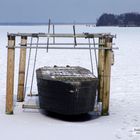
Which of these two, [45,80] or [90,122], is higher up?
[45,80]

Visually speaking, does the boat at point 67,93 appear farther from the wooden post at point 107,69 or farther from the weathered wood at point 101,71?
the weathered wood at point 101,71

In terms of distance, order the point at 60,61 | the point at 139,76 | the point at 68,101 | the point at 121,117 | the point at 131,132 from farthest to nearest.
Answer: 1. the point at 60,61
2. the point at 139,76
3. the point at 121,117
4. the point at 68,101
5. the point at 131,132

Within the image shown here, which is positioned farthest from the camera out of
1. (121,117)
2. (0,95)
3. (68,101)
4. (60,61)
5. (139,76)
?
(60,61)

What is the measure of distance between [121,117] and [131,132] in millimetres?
1205

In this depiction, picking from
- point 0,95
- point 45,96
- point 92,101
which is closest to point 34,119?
point 45,96

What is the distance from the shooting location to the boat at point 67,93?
326 inches

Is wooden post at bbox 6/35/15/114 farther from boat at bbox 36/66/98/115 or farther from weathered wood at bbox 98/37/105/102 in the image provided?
weathered wood at bbox 98/37/105/102

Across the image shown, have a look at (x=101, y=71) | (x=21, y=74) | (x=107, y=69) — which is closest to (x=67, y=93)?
(x=107, y=69)

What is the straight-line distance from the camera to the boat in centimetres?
828

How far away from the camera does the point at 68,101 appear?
328 inches

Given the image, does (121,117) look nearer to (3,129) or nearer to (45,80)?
(45,80)

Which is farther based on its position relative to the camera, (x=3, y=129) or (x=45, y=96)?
(x=45, y=96)

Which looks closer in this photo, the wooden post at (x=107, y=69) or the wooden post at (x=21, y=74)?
the wooden post at (x=107, y=69)

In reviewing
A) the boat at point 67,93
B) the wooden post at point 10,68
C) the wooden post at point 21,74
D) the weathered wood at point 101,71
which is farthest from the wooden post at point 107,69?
the wooden post at point 21,74
